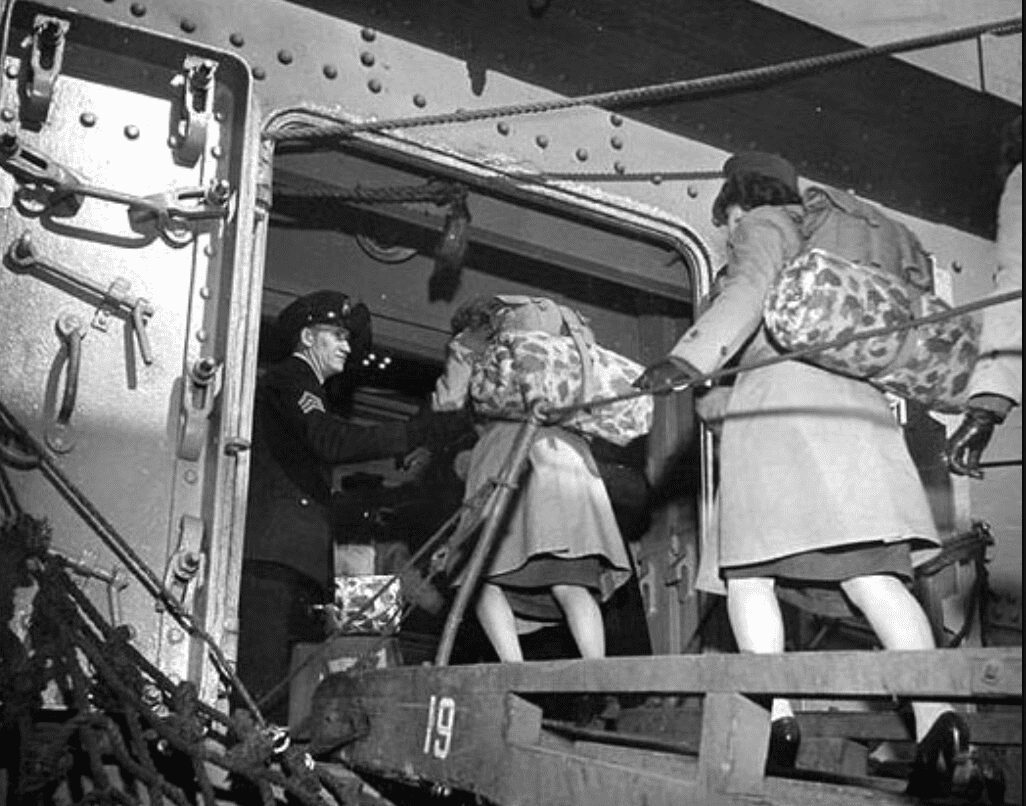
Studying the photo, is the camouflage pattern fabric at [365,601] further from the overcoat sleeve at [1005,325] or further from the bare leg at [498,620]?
the overcoat sleeve at [1005,325]

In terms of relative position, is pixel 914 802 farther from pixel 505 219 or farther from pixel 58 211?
pixel 505 219

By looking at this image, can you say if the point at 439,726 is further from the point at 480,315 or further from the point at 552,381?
the point at 480,315

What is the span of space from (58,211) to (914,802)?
Result: 7.46 feet

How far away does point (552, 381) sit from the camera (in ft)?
11.2

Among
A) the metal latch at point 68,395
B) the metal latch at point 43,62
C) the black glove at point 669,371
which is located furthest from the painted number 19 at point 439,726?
the metal latch at point 43,62

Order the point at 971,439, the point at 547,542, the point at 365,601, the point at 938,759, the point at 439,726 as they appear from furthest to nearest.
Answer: the point at 365,601 → the point at 547,542 → the point at 971,439 → the point at 439,726 → the point at 938,759

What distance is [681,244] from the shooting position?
407 cm

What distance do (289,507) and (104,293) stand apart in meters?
0.94

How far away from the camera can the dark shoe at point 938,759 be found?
7.40ft

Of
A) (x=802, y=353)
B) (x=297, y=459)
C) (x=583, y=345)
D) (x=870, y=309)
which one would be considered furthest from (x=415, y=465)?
(x=802, y=353)

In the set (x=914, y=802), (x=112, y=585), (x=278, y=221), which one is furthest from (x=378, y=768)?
(x=278, y=221)

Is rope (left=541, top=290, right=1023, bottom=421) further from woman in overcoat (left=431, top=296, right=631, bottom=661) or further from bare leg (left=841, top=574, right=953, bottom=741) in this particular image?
bare leg (left=841, top=574, right=953, bottom=741)

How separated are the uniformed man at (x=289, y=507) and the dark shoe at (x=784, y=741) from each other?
4.79ft

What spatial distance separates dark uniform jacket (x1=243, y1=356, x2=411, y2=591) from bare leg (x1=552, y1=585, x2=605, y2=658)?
65 cm
